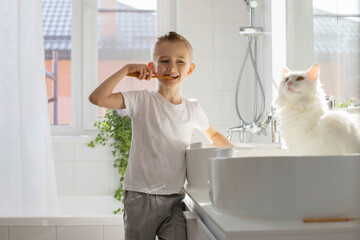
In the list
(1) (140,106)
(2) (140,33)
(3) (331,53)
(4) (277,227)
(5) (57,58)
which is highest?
(2) (140,33)

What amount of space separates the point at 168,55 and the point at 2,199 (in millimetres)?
1176

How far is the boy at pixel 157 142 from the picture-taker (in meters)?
1.16

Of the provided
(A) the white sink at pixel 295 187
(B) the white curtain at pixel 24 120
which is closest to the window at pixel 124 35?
(B) the white curtain at pixel 24 120

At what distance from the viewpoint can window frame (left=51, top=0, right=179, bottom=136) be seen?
8.92ft

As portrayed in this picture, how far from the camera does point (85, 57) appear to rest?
107 inches

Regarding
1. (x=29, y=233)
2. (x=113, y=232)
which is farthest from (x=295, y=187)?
(x=29, y=233)

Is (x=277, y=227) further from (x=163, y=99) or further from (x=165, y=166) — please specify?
(x=163, y=99)

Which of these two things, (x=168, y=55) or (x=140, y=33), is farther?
(x=140, y=33)

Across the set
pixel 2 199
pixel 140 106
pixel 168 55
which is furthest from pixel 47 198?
pixel 168 55

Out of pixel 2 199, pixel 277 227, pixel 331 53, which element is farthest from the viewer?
pixel 2 199

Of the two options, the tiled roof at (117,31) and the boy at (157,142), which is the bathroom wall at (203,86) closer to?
the tiled roof at (117,31)

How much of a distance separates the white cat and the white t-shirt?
1.68 feet

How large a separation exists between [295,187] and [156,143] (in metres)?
0.71

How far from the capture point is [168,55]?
1.28 meters
